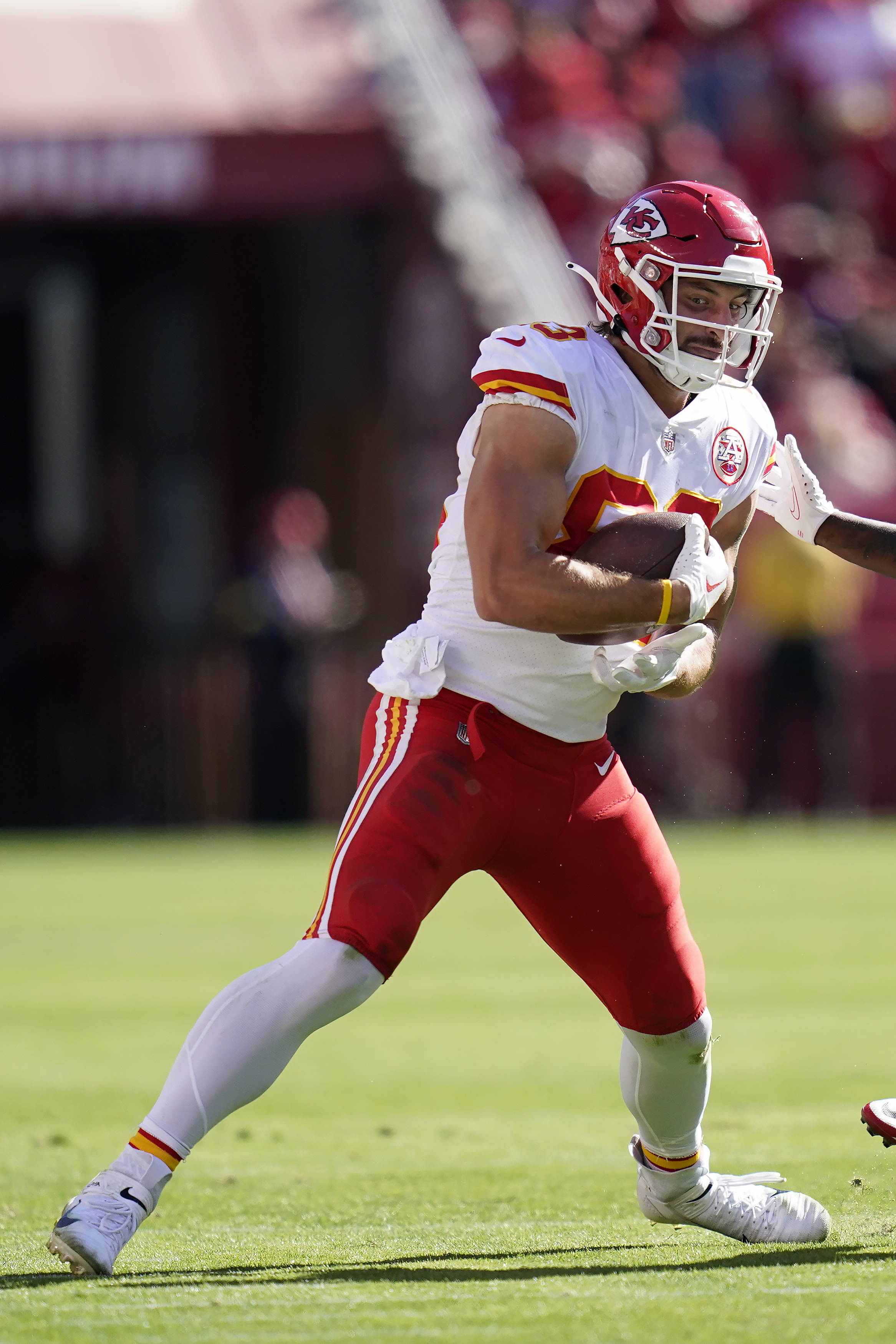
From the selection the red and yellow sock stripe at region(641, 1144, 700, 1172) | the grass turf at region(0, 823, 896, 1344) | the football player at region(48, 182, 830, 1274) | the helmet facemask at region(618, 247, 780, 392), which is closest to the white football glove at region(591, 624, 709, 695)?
the football player at region(48, 182, 830, 1274)

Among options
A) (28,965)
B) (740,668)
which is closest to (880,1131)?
(28,965)

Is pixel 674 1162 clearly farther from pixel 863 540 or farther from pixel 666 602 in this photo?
pixel 863 540

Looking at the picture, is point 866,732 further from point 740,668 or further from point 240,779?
point 240,779

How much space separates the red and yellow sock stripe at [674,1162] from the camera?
4523mm

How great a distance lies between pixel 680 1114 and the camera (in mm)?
4484

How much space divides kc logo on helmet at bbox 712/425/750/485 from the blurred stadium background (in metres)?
9.06

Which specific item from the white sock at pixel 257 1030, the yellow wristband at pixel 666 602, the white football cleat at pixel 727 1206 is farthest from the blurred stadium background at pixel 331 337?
the white sock at pixel 257 1030

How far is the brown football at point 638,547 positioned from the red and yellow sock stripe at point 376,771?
0.36 meters

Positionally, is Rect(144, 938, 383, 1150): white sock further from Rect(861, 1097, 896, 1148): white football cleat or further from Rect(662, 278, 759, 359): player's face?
Rect(662, 278, 759, 359): player's face

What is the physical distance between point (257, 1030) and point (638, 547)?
1.14m

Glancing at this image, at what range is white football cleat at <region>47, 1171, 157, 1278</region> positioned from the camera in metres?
3.97

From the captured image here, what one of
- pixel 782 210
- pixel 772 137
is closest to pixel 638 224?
pixel 782 210

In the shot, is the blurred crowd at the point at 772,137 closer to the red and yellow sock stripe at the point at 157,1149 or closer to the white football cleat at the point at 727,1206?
the white football cleat at the point at 727,1206

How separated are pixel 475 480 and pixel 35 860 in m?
9.01
